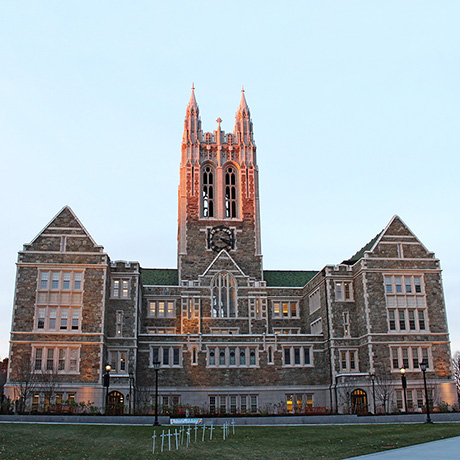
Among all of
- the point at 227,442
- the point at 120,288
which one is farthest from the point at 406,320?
the point at 227,442

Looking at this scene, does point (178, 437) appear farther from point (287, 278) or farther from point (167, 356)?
point (287, 278)

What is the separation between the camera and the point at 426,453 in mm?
21625

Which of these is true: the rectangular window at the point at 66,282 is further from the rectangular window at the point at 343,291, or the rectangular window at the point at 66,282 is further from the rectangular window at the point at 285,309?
the rectangular window at the point at 343,291

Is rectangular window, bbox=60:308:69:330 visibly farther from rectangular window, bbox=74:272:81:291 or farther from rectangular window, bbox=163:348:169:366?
rectangular window, bbox=163:348:169:366

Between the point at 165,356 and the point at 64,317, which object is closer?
the point at 64,317

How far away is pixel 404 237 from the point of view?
189ft

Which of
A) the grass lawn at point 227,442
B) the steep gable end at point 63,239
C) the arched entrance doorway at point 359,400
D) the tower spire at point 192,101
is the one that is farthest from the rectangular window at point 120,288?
the tower spire at point 192,101

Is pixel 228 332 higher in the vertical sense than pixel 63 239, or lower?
lower

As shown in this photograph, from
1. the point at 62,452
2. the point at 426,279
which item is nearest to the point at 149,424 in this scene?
the point at 62,452

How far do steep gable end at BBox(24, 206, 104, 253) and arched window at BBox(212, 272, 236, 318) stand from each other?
15872 mm

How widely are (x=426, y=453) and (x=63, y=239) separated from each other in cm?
3909

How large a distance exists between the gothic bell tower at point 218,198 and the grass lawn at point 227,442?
35853mm

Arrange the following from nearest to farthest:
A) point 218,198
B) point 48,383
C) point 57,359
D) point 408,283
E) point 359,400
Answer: point 48,383
point 57,359
point 359,400
point 408,283
point 218,198

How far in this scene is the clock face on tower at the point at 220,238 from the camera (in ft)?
232
